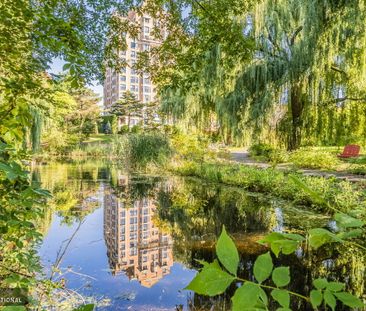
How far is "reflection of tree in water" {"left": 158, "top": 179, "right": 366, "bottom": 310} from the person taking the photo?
2.86m

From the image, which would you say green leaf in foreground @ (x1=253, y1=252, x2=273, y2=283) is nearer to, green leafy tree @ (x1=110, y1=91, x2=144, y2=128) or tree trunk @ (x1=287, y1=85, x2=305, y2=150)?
tree trunk @ (x1=287, y1=85, x2=305, y2=150)

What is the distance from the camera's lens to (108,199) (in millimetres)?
7207

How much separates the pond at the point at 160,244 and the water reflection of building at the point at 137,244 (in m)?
0.01

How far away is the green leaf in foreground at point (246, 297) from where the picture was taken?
38 centimetres

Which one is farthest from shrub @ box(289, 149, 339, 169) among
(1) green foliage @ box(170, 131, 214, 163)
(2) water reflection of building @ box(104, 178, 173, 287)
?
(2) water reflection of building @ box(104, 178, 173, 287)

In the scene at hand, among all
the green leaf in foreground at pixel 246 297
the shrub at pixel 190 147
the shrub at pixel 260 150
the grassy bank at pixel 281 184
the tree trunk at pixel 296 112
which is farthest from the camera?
the shrub at pixel 260 150

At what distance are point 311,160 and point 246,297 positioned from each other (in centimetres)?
1085

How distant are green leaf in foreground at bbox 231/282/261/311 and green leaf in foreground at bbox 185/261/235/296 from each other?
2cm

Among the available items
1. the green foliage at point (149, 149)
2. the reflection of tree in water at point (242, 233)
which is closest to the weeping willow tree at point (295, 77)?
the reflection of tree in water at point (242, 233)

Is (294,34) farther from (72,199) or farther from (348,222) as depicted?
(348,222)

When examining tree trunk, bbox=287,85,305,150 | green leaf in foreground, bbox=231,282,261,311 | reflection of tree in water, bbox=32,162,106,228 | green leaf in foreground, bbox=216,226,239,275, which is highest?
tree trunk, bbox=287,85,305,150

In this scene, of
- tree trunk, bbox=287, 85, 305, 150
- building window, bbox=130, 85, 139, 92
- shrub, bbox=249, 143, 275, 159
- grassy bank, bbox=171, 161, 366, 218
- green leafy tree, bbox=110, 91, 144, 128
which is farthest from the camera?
building window, bbox=130, 85, 139, 92

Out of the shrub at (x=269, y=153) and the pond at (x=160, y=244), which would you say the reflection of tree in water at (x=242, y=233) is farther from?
the shrub at (x=269, y=153)

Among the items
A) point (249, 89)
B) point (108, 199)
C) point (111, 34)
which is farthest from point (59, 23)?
point (249, 89)
